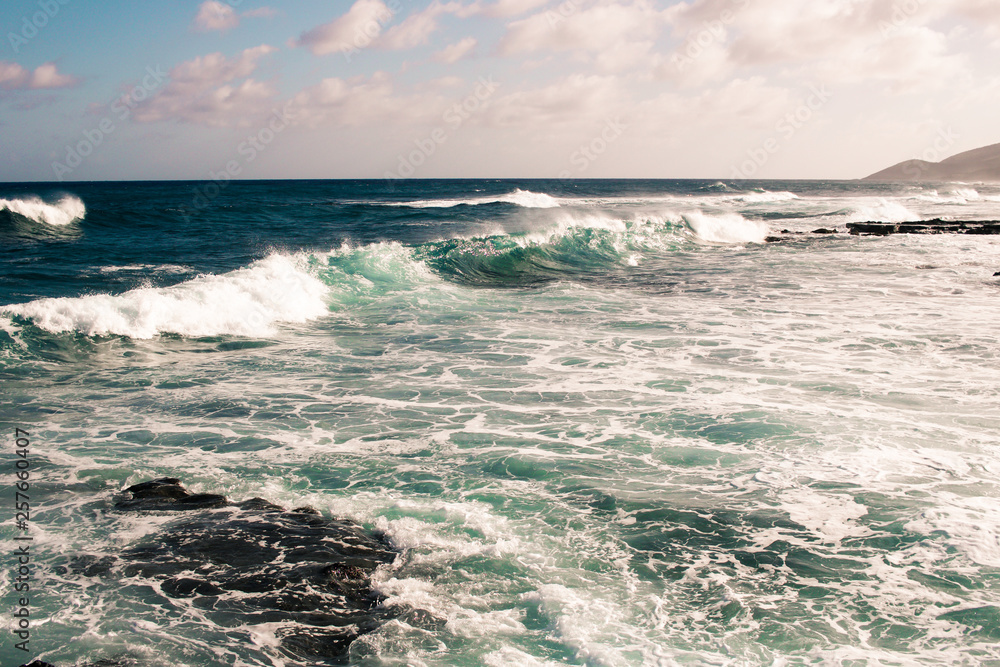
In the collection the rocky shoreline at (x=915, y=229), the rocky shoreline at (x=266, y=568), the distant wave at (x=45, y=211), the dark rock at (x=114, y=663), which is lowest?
the dark rock at (x=114, y=663)

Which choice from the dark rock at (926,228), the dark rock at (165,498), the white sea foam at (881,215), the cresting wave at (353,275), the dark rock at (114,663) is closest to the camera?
the dark rock at (114,663)

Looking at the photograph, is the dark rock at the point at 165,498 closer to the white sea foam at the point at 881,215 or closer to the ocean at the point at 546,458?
the ocean at the point at 546,458

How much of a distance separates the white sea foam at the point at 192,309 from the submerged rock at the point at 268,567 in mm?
7859

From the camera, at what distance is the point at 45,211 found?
1342 inches

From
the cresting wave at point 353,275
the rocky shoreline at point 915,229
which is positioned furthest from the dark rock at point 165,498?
the rocky shoreline at point 915,229

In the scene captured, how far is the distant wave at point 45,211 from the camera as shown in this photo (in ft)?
110

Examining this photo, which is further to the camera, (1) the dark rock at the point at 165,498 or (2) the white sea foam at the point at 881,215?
(2) the white sea foam at the point at 881,215

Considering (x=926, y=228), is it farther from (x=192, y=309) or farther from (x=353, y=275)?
(x=192, y=309)

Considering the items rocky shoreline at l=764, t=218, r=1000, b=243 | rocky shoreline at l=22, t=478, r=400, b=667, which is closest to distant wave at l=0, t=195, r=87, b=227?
rocky shoreline at l=22, t=478, r=400, b=667

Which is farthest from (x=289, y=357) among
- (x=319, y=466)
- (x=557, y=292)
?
(x=557, y=292)

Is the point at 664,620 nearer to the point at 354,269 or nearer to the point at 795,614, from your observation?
the point at 795,614

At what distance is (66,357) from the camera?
36.9 ft

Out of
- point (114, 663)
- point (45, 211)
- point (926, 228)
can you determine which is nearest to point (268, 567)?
point (114, 663)

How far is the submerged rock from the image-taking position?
14.2 ft
